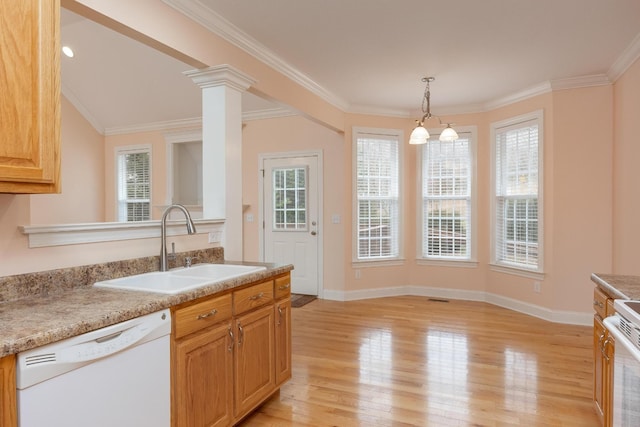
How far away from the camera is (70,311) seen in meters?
1.51

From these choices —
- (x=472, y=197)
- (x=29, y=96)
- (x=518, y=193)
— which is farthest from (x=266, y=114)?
(x=29, y=96)

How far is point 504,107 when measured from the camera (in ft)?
16.9

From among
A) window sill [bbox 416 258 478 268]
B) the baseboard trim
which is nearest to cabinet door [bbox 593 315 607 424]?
the baseboard trim

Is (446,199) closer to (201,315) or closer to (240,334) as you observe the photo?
(240,334)

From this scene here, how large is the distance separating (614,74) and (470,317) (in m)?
2.93

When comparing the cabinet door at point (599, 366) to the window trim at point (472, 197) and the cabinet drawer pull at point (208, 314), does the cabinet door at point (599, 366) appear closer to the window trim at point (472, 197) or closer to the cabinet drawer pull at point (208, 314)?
the cabinet drawer pull at point (208, 314)

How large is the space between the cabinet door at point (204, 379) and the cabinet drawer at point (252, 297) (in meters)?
0.13

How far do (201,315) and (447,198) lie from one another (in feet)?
14.6

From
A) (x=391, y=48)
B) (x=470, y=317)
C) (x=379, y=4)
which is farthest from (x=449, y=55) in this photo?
(x=470, y=317)

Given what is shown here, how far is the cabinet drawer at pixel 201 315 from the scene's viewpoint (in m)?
1.83

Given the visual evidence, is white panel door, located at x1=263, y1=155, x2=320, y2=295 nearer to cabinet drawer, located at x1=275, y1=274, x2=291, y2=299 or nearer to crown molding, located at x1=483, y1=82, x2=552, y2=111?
crown molding, located at x1=483, y1=82, x2=552, y2=111

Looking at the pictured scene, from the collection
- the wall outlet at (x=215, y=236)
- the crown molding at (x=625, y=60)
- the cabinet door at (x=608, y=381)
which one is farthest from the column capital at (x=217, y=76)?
the crown molding at (x=625, y=60)

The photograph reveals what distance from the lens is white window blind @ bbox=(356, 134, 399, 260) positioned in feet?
18.4

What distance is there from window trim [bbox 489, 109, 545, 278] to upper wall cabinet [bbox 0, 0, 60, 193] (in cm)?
468
